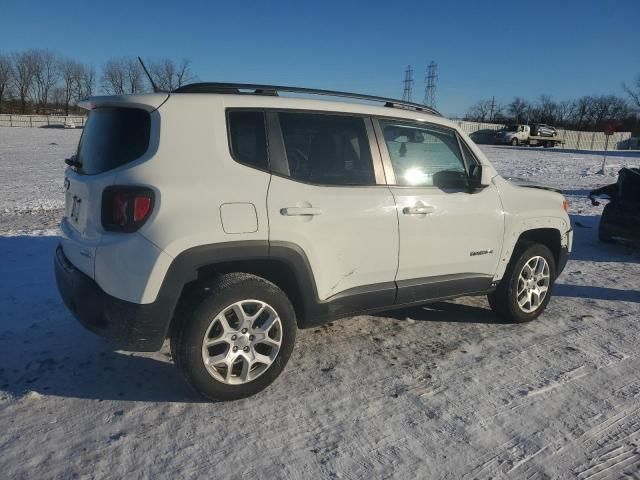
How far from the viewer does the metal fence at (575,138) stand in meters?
52.4

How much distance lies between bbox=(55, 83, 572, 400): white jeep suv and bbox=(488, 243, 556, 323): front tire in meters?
0.59

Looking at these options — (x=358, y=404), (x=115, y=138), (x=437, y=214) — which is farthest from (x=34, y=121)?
(x=358, y=404)

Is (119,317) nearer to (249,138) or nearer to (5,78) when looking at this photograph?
(249,138)

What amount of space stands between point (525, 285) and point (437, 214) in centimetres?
131

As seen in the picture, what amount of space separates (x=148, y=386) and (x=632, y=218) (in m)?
6.78

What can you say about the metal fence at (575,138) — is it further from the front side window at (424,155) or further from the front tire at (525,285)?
the front side window at (424,155)

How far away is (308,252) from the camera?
10.3 ft

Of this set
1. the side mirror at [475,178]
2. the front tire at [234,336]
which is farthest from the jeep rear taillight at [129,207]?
the side mirror at [475,178]

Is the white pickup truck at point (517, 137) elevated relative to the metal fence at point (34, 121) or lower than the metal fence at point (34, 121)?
elevated

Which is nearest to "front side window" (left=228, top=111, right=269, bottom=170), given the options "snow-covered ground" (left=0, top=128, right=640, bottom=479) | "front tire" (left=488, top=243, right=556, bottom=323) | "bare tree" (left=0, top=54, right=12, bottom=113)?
"snow-covered ground" (left=0, top=128, right=640, bottom=479)

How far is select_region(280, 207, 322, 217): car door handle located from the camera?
302 centimetres

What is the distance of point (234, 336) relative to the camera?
3.01 m

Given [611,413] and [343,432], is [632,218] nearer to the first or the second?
[611,413]

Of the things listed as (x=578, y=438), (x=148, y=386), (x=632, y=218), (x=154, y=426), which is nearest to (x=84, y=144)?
(x=148, y=386)
